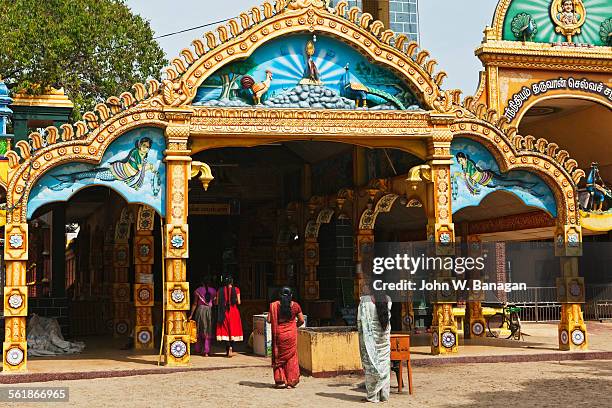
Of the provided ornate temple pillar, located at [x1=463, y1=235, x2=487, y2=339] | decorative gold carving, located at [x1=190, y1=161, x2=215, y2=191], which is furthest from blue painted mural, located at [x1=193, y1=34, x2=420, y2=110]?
ornate temple pillar, located at [x1=463, y1=235, x2=487, y2=339]

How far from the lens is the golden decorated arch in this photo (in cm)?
1373

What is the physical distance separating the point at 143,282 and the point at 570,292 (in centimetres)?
810

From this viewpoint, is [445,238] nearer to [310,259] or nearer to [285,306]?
[285,306]

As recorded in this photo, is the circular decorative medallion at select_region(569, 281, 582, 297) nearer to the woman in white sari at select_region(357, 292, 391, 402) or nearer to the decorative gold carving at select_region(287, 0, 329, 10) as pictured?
the woman in white sari at select_region(357, 292, 391, 402)

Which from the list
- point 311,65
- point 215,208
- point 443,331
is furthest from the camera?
point 215,208

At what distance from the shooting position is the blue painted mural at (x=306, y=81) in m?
14.6

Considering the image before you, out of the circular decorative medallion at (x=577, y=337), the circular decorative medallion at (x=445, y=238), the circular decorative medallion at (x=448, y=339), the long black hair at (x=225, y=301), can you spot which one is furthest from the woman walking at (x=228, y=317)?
the circular decorative medallion at (x=577, y=337)

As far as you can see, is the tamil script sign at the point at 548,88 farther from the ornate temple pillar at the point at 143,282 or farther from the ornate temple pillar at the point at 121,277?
the ornate temple pillar at the point at 121,277

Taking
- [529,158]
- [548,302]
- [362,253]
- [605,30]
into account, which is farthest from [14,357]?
[548,302]

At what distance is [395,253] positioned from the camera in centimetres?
2361

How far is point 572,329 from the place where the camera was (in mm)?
15953

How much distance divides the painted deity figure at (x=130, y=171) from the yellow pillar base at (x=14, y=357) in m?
2.61

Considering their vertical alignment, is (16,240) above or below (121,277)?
above
